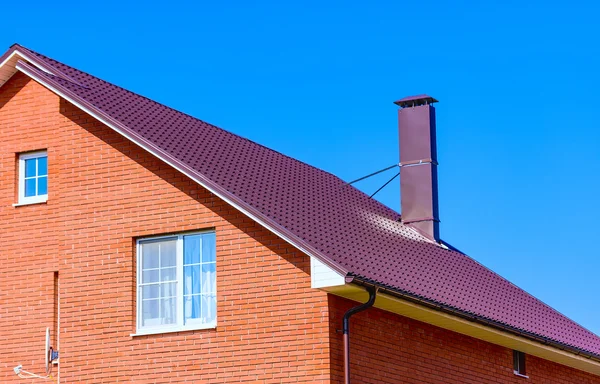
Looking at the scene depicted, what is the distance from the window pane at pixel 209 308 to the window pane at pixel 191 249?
2.21 ft

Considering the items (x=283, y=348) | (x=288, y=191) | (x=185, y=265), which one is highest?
(x=288, y=191)

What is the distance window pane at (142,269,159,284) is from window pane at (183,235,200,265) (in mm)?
579

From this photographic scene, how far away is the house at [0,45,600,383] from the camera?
1845cm

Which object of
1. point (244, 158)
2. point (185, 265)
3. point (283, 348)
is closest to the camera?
point (283, 348)

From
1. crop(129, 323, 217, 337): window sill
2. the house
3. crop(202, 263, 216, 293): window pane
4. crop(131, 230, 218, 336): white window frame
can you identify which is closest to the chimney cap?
the house

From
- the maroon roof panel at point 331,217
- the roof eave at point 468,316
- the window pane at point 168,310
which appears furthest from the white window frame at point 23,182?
the roof eave at point 468,316

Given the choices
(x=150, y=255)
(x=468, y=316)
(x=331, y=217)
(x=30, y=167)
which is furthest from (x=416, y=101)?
(x=30, y=167)

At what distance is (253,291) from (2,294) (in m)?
5.16

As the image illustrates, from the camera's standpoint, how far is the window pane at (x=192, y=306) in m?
19.2

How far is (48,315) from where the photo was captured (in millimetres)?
20688

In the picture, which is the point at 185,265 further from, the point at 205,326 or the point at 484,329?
the point at 484,329

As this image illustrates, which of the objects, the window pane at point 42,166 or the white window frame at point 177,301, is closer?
the white window frame at point 177,301

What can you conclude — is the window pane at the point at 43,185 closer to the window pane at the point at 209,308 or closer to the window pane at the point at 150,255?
the window pane at the point at 150,255

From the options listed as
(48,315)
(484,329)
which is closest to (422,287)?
(484,329)
